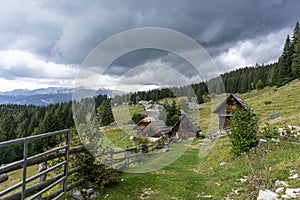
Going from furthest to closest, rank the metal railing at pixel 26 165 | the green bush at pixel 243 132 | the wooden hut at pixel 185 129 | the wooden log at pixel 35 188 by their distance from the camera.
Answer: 1. the wooden hut at pixel 185 129
2. the green bush at pixel 243 132
3. the wooden log at pixel 35 188
4. the metal railing at pixel 26 165

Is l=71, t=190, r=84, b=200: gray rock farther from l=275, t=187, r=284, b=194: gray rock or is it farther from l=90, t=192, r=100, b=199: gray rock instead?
l=275, t=187, r=284, b=194: gray rock

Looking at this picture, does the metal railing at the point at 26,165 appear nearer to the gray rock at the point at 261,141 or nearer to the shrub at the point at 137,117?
the shrub at the point at 137,117

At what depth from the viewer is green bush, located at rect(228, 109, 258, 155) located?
35.2 feet

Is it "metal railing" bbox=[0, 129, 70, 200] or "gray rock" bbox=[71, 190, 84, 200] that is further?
"gray rock" bbox=[71, 190, 84, 200]

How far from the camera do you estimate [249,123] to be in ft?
36.2

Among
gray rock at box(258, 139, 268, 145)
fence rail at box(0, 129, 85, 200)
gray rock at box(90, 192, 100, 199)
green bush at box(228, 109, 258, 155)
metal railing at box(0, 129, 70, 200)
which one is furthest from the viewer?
gray rock at box(258, 139, 268, 145)

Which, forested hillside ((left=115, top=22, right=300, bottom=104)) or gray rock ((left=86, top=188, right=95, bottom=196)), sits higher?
forested hillside ((left=115, top=22, right=300, bottom=104))

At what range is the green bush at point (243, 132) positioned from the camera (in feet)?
35.2

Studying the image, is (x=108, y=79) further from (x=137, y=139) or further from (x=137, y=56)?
(x=137, y=139)

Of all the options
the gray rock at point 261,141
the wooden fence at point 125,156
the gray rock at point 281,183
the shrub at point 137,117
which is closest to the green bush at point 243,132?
the gray rock at point 261,141

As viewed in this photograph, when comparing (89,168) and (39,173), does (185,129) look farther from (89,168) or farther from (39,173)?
(39,173)

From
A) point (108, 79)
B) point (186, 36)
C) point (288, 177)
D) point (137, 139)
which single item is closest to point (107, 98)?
point (108, 79)

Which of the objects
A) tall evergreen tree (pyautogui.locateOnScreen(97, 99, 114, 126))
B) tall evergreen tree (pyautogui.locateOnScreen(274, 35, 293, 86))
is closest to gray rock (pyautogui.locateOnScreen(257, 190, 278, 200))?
tall evergreen tree (pyautogui.locateOnScreen(97, 99, 114, 126))

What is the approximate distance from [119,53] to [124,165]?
562cm
